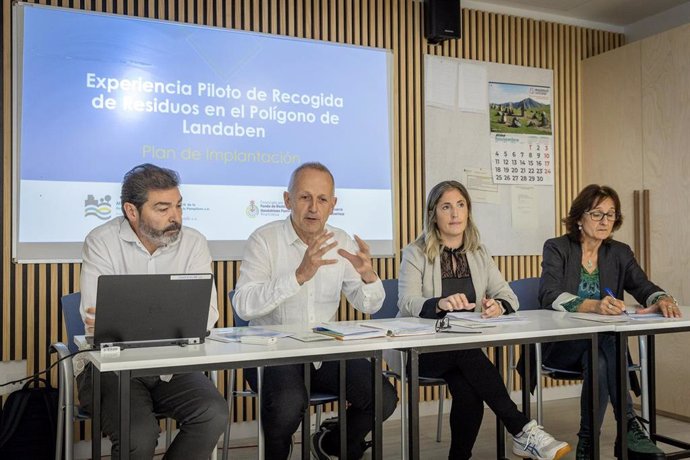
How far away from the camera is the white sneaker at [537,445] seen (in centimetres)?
280

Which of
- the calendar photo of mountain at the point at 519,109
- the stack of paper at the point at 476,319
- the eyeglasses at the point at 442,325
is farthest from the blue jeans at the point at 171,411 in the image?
the calendar photo of mountain at the point at 519,109

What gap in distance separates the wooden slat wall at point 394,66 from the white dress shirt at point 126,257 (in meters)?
1.33

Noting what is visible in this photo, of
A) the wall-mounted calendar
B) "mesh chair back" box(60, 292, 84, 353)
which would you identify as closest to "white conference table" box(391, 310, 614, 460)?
"mesh chair back" box(60, 292, 84, 353)

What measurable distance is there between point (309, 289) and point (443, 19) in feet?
8.62

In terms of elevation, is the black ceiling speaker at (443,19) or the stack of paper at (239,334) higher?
the black ceiling speaker at (443,19)

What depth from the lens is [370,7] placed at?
488 cm

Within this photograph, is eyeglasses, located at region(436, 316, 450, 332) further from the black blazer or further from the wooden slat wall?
the wooden slat wall

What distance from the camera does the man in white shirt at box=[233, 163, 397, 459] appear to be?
284cm

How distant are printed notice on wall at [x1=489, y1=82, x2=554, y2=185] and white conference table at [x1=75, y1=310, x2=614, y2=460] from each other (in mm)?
2338

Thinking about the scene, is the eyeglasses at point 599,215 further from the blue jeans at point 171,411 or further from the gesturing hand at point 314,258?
the blue jeans at point 171,411

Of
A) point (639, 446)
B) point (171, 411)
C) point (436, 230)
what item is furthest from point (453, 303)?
point (171, 411)

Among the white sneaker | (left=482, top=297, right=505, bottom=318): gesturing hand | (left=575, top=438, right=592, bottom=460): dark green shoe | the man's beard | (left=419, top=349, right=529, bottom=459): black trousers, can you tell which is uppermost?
the man's beard

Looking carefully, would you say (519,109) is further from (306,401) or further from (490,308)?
(306,401)

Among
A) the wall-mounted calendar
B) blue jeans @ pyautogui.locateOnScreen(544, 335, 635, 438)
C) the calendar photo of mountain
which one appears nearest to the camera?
blue jeans @ pyautogui.locateOnScreen(544, 335, 635, 438)
